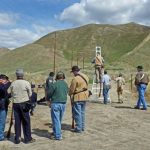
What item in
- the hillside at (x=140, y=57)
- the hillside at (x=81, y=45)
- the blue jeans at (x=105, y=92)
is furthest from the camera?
the hillside at (x=81, y=45)

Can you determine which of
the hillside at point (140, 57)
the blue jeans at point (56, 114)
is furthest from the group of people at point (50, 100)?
the hillside at point (140, 57)

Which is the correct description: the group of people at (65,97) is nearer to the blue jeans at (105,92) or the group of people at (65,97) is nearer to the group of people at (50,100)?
the group of people at (50,100)

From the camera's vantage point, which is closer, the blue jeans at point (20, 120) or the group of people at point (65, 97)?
the blue jeans at point (20, 120)

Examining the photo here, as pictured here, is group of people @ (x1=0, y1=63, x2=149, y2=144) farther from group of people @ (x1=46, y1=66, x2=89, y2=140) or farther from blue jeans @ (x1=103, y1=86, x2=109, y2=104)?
blue jeans @ (x1=103, y1=86, x2=109, y2=104)

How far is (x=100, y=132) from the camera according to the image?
14031 millimetres

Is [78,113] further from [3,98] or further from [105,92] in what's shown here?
[105,92]

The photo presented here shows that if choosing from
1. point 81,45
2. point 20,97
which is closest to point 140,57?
point 81,45

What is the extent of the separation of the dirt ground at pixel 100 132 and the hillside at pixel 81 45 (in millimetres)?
103195

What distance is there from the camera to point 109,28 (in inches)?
6703

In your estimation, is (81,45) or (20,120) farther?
(81,45)

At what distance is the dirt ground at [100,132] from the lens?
12.0 m

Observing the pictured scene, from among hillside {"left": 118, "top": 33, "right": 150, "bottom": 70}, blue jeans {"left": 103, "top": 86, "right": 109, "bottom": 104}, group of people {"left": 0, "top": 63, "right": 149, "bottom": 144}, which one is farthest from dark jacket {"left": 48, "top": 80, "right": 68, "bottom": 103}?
hillside {"left": 118, "top": 33, "right": 150, "bottom": 70}

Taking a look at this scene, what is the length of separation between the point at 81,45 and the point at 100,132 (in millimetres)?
142155

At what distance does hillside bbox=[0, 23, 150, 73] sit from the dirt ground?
10319 centimetres
